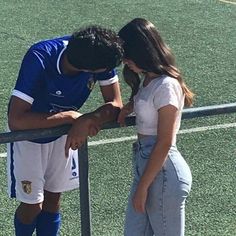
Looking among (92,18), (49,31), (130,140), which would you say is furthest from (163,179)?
(92,18)

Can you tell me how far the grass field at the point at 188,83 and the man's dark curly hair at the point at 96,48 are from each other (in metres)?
1.82

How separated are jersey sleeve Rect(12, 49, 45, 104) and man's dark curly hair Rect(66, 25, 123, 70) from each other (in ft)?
0.89

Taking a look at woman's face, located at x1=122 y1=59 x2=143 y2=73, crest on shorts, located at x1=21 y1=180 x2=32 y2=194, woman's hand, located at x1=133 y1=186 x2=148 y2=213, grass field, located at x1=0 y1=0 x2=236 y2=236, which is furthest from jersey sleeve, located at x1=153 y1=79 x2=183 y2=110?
grass field, located at x1=0 y1=0 x2=236 y2=236

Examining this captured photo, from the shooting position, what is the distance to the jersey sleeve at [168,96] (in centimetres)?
355

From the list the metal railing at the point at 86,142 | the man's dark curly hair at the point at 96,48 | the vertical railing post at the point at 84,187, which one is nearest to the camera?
the metal railing at the point at 86,142

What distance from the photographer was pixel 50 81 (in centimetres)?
395

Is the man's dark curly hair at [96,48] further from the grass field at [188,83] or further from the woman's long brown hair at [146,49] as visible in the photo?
the grass field at [188,83]

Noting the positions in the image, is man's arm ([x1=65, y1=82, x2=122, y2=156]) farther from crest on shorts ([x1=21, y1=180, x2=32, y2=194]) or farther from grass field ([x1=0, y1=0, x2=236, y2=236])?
grass field ([x1=0, y1=0, x2=236, y2=236])

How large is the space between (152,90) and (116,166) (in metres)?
2.73

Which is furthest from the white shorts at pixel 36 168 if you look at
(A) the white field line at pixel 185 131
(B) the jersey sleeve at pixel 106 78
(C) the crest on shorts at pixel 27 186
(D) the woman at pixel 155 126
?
(A) the white field line at pixel 185 131

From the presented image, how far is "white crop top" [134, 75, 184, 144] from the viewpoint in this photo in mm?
3564

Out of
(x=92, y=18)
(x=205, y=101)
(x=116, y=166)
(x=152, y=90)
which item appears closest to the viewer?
(x=152, y=90)

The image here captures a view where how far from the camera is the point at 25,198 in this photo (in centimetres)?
421

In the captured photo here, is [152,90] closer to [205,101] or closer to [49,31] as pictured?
[205,101]
